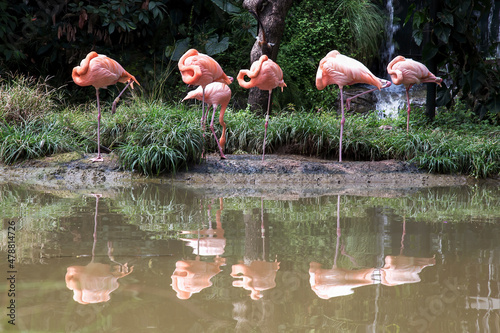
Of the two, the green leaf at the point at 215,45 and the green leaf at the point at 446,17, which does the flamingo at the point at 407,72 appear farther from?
the green leaf at the point at 215,45

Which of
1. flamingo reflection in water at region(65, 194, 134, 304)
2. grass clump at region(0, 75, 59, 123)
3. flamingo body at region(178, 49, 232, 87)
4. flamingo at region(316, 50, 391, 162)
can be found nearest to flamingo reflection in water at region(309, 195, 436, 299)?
flamingo reflection in water at region(65, 194, 134, 304)

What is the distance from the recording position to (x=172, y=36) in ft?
32.1

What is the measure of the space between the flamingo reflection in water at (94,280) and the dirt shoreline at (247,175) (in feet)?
8.43

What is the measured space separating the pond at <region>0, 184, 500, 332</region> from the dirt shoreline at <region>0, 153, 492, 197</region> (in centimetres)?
123

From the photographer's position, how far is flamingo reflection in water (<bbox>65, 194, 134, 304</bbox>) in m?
1.63

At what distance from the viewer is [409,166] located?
5.30m

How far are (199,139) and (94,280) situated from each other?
3.47 meters

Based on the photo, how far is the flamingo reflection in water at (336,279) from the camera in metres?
1.71

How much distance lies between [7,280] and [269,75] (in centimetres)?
369

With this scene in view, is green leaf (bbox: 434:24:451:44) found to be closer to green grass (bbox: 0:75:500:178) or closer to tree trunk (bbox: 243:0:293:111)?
green grass (bbox: 0:75:500:178)

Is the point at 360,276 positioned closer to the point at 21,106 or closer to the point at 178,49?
the point at 21,106

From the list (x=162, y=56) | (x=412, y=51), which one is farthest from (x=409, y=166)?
(x=412, y=51)

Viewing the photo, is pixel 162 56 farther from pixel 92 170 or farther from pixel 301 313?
pixel 301 313

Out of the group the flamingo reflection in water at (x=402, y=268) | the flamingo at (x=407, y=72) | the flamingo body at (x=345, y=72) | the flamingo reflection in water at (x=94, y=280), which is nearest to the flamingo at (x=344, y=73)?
the flamingo body at (x=345, y=72)
